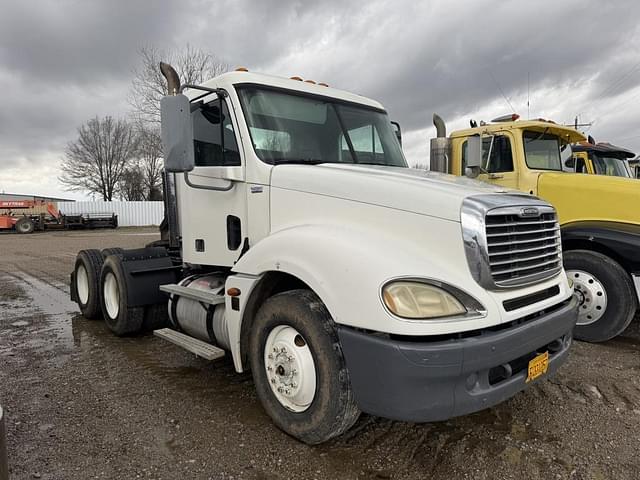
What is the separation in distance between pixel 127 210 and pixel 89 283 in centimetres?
3723

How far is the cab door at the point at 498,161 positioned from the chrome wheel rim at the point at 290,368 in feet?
13.2

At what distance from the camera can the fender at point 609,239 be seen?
15.5 ft

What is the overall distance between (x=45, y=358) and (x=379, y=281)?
4.03 m

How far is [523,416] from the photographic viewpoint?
130 inches

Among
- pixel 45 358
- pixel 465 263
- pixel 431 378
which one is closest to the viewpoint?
pixel 431 378

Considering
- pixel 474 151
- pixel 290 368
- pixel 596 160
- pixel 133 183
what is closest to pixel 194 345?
pixel 290 368

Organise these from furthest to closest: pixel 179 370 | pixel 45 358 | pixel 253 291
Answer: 1. pixel 45 358
2. pixel 179 370
3. pixel 253 291

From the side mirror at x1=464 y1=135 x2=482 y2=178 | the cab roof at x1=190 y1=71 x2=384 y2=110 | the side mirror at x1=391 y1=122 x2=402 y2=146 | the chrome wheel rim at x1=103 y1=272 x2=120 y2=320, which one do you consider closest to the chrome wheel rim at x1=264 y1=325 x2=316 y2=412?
the cab roof at x1=190 y1=71 x2=384 y2=110

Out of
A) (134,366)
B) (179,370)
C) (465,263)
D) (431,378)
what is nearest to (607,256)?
(465,263)

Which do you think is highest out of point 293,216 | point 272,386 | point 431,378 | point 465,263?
point 293,216

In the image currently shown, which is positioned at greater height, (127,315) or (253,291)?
(253,291)

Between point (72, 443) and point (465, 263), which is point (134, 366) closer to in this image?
point (72, 443)

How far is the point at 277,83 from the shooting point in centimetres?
391

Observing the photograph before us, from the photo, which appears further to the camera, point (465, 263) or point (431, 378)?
point (465, 263)
